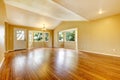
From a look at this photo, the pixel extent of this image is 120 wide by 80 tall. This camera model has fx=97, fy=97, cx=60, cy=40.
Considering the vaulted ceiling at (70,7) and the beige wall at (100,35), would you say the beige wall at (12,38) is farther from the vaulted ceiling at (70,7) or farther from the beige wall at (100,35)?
the beige wall at (100,35)

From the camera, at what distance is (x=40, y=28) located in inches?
421

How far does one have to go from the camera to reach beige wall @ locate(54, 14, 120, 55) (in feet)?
17.3

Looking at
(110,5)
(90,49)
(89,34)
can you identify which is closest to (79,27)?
(89,34)

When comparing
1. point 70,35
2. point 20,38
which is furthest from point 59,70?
point 20,38

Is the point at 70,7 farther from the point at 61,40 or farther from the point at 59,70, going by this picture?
the point at 61,40

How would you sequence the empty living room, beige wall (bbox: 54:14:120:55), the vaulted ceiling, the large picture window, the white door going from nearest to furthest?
the empty living room
the vaulted ceiling
beige wall (bbox: 54:14:120:55)
the white door
the large picture window

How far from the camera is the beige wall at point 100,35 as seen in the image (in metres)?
5.27

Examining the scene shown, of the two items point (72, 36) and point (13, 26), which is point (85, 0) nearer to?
point (72, 36)

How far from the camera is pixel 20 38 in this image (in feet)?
29.2

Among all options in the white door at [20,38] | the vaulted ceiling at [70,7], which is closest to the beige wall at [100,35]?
the vaulted ceiling at [70,7]

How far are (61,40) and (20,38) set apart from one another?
409 cm

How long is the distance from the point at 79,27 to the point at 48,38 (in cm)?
474

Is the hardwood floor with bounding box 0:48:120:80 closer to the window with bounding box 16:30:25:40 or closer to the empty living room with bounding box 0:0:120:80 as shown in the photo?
the empty living room with bounding box 0:0:120:80

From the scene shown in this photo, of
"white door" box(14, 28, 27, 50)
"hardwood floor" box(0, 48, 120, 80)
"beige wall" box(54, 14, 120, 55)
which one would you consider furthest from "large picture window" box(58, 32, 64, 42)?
"hardwood floor" box(0, 48, 120, 80)
